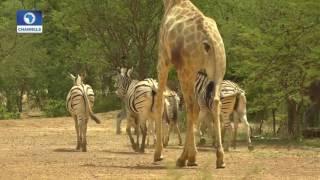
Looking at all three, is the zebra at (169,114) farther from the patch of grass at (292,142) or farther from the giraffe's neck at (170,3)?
the giraffe's neck at (170,3)

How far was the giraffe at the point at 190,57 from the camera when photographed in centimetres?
1205

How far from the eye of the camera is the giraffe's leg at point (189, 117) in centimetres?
1258

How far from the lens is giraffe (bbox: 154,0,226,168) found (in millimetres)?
12055

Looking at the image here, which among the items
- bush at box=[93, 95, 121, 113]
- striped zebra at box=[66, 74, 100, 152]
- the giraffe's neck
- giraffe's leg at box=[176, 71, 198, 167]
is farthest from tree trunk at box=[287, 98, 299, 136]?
bush at box=[93, 95, 121, 113]

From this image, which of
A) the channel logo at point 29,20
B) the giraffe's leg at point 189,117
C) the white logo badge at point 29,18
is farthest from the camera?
the white logo badge at point 29,18

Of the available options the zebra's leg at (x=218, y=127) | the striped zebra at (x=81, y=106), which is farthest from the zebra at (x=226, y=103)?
the zebra's leg at (x=218, y=127)

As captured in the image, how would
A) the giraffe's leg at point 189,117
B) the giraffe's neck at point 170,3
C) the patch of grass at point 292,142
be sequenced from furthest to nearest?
the patch of grass at point 292,142
the giraffe's neck at point 170,3
the giraffe's leg at point 189,117

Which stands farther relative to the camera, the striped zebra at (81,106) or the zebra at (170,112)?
the zebra at (170,112)

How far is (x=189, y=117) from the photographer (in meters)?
12.8

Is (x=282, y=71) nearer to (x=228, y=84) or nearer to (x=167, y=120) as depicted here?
(x=228, y=84)

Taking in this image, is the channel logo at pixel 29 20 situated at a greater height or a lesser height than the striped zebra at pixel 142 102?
greater

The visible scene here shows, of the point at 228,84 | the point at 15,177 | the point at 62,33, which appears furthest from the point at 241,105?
the point at 62,33

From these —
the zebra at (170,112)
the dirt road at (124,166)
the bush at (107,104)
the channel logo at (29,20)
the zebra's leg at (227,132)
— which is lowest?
the dirt road at (124,166)

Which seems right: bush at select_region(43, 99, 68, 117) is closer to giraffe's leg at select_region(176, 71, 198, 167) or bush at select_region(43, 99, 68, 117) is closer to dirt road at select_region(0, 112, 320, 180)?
dirt road at select_region(0, 112, 320, 180)
